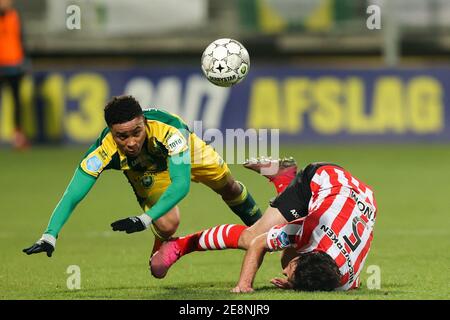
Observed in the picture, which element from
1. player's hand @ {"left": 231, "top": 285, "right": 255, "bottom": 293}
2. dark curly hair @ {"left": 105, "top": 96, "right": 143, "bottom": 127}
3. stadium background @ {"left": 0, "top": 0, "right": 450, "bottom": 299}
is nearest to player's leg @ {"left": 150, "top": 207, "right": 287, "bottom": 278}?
stadium background @ {"left": 0, "top": 0, "right": 450, "bottom": 299}

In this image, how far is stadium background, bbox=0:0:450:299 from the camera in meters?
9.69

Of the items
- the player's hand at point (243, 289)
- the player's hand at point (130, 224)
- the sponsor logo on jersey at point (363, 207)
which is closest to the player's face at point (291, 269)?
the player's hand at point (243, 289)

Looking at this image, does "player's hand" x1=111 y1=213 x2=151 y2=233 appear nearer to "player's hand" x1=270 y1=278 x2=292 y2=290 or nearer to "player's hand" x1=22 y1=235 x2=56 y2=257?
"player's hand" x1=22 y1=235 x2=56 y2=257

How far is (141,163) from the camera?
8.81 meters

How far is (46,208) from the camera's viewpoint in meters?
14.2

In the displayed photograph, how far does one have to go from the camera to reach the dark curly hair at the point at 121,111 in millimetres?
8125

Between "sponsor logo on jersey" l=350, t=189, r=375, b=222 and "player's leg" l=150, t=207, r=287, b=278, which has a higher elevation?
"sponsor logo on jersey" l=350, t=189, r=375, b=222

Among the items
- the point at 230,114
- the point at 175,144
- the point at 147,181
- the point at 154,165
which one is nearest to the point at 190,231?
the point at 147,181

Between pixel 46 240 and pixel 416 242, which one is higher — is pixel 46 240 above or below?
above

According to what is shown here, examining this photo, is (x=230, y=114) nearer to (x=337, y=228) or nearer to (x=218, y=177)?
(x=218, y=177)
